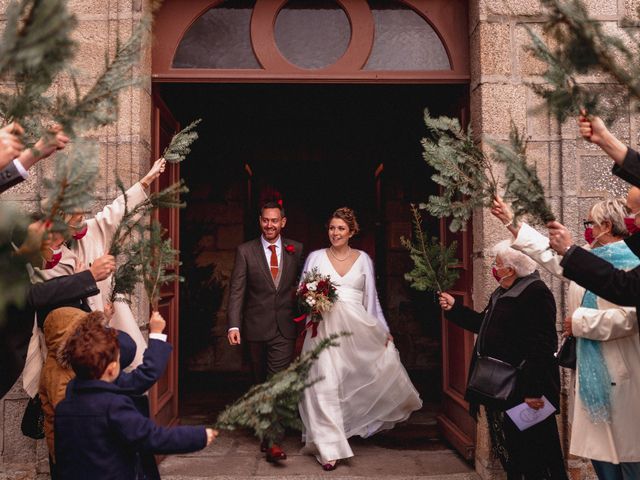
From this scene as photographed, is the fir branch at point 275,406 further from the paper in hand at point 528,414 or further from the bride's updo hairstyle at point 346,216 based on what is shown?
the bride's updo hairstyle at point 346,216

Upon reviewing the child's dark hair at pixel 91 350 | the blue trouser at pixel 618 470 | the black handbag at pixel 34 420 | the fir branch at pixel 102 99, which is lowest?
the blue trouser at pixel 618 470

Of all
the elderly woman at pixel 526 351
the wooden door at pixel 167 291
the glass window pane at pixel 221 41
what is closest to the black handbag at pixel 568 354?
the elderly woman at pixel 526 351

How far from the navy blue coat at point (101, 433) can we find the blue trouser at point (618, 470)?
2.22 meters

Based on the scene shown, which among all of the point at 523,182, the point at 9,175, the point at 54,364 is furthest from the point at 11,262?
the point at 54,364

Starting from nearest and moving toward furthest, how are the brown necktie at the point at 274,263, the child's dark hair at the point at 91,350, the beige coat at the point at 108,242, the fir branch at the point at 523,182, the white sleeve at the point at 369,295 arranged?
the fir branch at the point at 523,182
the child's dark hair at the point at 91,350
the beige coat at the point at 108,242
the brown necktie at the point at 274,263
the white sleeve at the point at 369,295

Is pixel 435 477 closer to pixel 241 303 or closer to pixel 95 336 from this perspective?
pixel 241 303

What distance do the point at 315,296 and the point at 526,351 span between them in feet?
6.77

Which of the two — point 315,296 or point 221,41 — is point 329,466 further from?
point 221,41

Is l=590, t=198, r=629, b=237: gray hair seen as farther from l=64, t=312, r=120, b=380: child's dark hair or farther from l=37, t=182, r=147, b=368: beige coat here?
l=37, t=182, r=147, b=368: beige coat

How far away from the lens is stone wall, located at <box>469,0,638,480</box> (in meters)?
4.69

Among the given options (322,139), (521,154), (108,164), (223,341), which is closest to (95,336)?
(521,154)

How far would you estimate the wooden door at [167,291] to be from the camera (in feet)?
16.8

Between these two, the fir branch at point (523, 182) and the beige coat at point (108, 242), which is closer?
the fir branch at point (523, 182)

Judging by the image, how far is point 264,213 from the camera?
566cm
